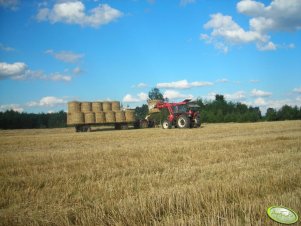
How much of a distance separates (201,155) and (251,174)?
126 inches

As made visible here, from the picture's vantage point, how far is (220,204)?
4008 mm

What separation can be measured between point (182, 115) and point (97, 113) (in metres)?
8.30

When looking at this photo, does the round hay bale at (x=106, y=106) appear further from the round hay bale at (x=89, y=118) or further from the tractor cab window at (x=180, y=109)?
the tractor cab window at (x=180, y=109)

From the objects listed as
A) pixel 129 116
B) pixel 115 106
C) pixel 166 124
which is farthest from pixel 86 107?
pixel 166 124

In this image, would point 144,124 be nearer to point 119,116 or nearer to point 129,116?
point 129,116

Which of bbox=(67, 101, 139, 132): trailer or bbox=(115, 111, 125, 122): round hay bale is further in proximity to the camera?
bbox=(115, 111, 125, 122): round hay bale

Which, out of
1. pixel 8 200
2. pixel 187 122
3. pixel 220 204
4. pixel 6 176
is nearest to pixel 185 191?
pixel 220 204

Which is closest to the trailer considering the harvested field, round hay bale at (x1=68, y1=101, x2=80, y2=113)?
round hay bale at (x1=68, y1=101, x2=80, y2=113)

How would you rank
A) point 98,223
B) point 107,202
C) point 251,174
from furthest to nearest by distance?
point 251,174 < point 107,202 < point 98,223

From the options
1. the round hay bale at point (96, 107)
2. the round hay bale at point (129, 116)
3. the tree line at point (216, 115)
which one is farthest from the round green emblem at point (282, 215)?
the tree line at point (216, 115)

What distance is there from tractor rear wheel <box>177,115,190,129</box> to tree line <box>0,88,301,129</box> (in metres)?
11.4

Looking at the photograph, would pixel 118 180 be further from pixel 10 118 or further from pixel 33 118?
pixel 33 118

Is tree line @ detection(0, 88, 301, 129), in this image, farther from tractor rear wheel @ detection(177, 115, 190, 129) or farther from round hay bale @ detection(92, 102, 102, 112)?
tractor rear wheel @ detection(177, 115, 190, 129)

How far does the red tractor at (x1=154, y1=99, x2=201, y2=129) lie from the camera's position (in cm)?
2492
